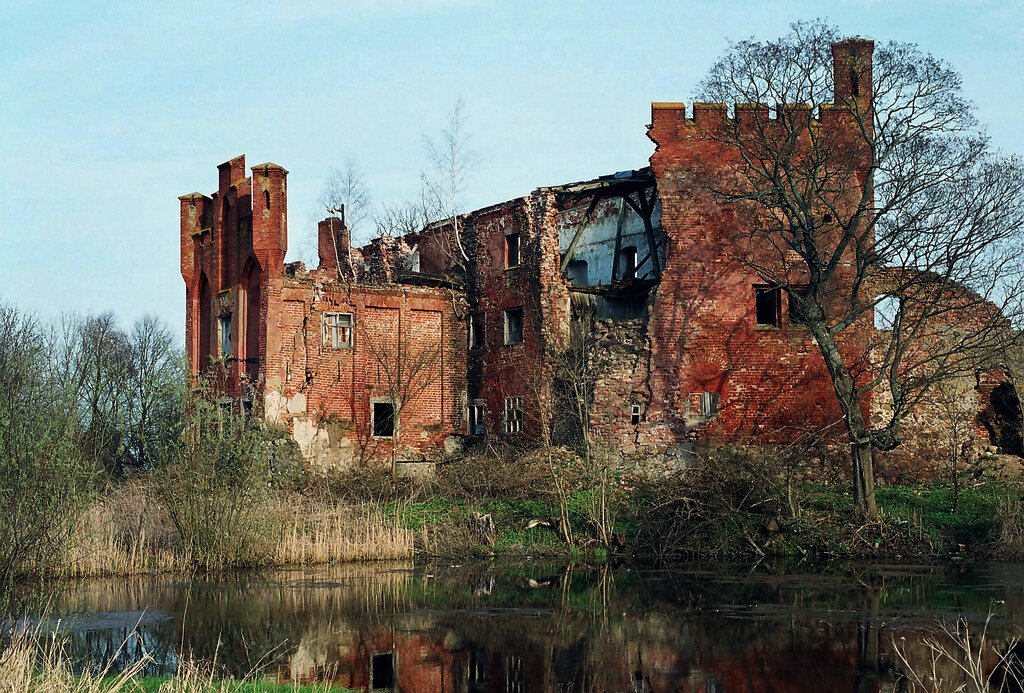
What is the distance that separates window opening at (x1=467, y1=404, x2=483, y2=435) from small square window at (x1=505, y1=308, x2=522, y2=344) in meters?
2.25

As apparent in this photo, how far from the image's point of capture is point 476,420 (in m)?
33.6

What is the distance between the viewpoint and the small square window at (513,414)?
103ft

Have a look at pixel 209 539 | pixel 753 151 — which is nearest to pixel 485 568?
pixel 209 539

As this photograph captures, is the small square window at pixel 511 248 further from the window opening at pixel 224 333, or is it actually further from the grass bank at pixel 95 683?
the grass bank at pixel 95 683

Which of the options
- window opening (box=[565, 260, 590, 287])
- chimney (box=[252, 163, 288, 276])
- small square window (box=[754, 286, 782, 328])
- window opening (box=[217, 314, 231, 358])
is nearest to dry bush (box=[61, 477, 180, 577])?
chimney (box=[252, 163, 288, 276])

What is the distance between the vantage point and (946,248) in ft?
73.1

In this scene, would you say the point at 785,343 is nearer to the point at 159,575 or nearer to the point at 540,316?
the point at 540,316

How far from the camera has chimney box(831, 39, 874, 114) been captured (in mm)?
28344

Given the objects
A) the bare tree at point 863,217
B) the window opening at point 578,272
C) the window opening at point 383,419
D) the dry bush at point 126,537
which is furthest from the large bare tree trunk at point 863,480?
the window opening at point 578,272

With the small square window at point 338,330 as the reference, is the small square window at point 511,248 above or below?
above

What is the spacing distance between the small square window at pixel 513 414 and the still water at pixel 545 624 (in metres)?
9.87

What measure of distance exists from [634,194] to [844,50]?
8.52 m

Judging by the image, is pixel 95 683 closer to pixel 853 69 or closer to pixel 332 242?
pixel 853 69

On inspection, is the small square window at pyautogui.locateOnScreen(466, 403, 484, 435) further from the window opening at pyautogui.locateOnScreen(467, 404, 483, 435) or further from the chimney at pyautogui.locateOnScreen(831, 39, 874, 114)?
the chimney at pyautogui.locateOnScreen(831, 39, 874, 114)
